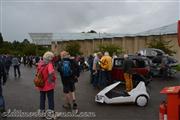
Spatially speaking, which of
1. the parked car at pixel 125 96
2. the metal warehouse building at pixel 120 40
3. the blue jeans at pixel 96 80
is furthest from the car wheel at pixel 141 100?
the metal warehouse building at pixel 120 40

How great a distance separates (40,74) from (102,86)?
23.6 feet

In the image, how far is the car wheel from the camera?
403 inches

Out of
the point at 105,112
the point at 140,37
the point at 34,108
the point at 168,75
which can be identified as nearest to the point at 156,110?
the point at 105,112

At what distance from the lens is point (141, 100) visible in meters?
10.2

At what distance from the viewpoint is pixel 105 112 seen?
9195 mm

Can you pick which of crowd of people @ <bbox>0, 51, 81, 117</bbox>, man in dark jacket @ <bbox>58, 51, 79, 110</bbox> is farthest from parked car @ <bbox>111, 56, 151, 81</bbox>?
man in dark jacket @ <bbox>58, 51, 79, 110</bbox>

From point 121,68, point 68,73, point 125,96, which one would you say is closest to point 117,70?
point 121,68

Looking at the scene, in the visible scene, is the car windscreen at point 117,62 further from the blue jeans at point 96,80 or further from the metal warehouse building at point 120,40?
the metal warehouse building at point 120,40

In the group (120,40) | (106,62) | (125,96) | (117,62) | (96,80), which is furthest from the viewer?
(120,40)

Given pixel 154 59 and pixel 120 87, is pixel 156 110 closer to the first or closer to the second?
pixel 120 87

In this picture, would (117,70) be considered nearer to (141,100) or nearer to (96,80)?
(96,80)

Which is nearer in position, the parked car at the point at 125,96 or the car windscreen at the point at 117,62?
the parked car at the point at 125,96

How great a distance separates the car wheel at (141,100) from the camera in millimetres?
10227

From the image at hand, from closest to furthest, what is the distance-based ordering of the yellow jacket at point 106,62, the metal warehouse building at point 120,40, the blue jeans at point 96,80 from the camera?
the yellow jacket at point 106,62, the blue jeans at point 96,80, the metal warehouse building at point 120,40
